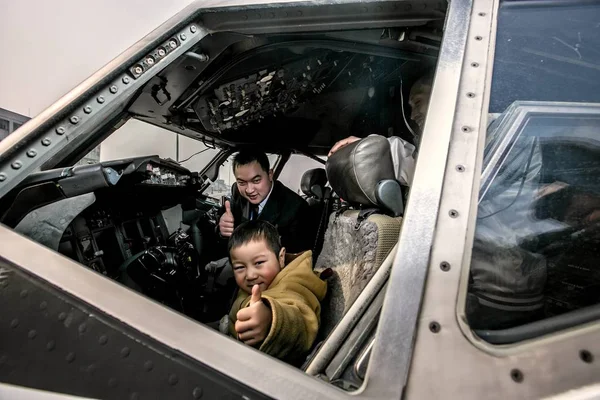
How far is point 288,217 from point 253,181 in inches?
11.3

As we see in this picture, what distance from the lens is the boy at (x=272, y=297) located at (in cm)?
74

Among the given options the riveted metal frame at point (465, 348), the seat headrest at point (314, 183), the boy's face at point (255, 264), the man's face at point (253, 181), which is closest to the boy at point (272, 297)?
the boy's face at point (255, 264)

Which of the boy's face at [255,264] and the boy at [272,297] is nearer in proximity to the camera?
the boy at [272,297]

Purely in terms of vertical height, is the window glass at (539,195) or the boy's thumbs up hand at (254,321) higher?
the window glass at (539,195)

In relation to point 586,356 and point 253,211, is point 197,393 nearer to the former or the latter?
point 586,356

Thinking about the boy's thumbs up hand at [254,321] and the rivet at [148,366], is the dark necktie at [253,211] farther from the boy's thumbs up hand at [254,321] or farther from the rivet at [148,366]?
the rivet at [148,366]

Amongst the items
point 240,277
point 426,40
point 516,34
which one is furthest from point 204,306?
point 516,34

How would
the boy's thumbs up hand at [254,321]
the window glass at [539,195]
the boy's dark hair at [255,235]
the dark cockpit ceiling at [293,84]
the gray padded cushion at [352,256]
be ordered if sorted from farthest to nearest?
1. the dark cockpit ceiling at [293,84]
2. the boy's dark hair at [255,235]
3. the gray padded cushion at [352,256]
4. the boy's thumbs up hand at [254,321]
5. the window glass at [539,195]

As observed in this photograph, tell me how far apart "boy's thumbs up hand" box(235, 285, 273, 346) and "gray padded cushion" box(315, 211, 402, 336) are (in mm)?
191

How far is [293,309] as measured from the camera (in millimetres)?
841

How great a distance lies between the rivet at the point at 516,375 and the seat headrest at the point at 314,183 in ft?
6.24

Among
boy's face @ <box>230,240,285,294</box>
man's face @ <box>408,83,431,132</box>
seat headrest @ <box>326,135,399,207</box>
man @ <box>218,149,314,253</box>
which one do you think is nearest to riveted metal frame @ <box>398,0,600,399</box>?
seat headrest @ <box>326,135,399,207</box>

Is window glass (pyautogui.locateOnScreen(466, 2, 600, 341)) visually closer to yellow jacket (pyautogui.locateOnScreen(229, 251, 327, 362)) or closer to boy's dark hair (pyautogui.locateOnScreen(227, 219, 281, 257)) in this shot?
yellow jacket (pyautogui.locateOnScreen(229, 251, 327, 362))

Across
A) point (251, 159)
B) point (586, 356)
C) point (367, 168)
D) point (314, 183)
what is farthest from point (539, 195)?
point (314, 183)
